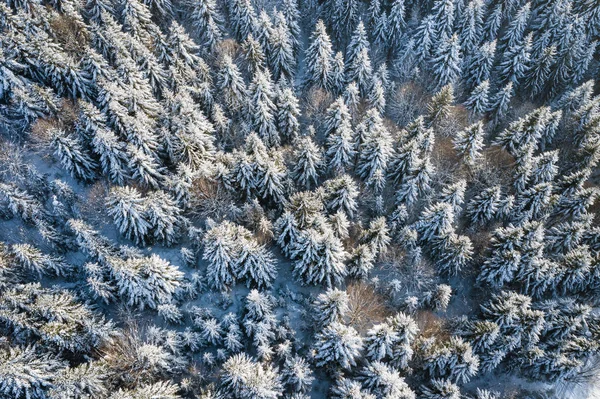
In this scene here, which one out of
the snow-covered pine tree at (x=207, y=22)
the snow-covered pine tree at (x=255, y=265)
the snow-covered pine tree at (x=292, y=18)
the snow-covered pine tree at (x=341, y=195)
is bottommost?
the snow-covered pine tree at (x=255, y=265)

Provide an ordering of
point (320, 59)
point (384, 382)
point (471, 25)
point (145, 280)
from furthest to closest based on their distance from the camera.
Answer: point (471, 25) → point (320, 59) → point (145, 280) → point (384, 382)

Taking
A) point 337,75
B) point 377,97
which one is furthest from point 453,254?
point 337,75

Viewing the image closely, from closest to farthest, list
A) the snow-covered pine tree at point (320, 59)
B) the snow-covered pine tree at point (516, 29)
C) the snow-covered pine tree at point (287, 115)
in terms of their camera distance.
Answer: the snow-covered pine tree at point (287, 115) < the snow-covered pine tree at point (320, 59) < the snow-covered pine tree at point (516, 29)

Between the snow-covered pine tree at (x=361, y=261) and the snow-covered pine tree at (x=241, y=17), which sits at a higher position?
the snow-covered pine tree at (x=241, y=17)

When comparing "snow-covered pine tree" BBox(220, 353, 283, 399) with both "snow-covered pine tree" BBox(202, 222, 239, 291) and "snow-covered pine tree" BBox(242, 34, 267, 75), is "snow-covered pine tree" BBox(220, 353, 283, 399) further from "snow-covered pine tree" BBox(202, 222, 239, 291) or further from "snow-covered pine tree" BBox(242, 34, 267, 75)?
"snow-covered pine tree" BBox(242, 34, 267, 75)

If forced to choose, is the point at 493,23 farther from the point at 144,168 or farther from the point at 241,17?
the point at 144,168

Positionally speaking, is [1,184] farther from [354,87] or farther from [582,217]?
[582,217]

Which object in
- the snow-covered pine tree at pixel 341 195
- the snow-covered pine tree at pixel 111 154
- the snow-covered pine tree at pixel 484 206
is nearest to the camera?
the snow-covered pine tree at pixel 111 154

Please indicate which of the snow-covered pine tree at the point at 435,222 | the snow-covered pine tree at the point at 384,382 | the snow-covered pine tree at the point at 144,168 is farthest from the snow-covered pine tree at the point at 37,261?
the snow-covered pine tree at the point at 435,222

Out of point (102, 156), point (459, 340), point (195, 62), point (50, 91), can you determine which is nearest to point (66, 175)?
point (102, 156)

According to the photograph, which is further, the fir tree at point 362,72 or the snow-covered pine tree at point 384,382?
the fir tree at point 362,72

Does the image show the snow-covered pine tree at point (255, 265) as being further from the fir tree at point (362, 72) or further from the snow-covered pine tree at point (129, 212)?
the fir tree at point (362, 72)
